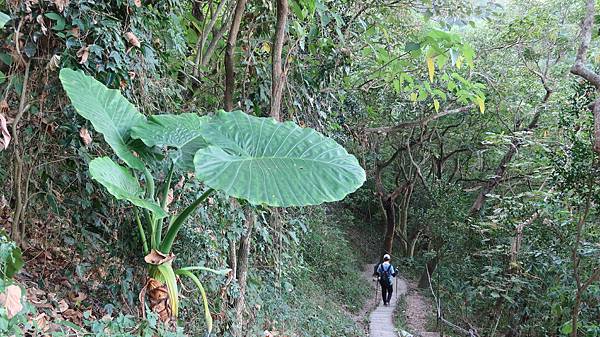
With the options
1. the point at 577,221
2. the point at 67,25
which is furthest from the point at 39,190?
the point at 577,221

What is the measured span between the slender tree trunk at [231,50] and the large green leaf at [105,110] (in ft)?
3.39

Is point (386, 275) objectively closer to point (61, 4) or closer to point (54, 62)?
point (54, 62)

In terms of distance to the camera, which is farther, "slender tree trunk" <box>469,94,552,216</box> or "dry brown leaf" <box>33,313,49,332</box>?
"slender tree trunk" <box>469,94,552,216</box>

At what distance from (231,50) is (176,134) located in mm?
1165

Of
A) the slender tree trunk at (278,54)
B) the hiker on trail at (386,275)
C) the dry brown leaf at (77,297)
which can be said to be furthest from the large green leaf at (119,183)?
the hiker on trail at (386,275)

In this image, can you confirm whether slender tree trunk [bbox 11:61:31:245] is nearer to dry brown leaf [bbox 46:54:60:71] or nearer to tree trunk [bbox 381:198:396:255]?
dry brown leaf [bbox 46:54:60:71]

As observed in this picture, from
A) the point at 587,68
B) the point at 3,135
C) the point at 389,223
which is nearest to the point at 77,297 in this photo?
the point at 3,135

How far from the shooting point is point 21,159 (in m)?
2.05

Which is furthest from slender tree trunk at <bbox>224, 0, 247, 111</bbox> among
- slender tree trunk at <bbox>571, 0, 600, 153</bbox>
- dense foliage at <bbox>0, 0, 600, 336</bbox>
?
slender tree trunk at <bbox>571, 0, 600, 153</bbox>

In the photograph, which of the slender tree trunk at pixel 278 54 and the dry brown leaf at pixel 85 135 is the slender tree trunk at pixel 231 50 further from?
the dry brown leaf at pixel 85 135

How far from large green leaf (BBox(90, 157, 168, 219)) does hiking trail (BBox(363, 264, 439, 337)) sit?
587cm

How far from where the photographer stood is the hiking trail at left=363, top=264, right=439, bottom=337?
23.8 feet

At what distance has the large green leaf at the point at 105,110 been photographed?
5.87ft

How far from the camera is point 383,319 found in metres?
7.97
